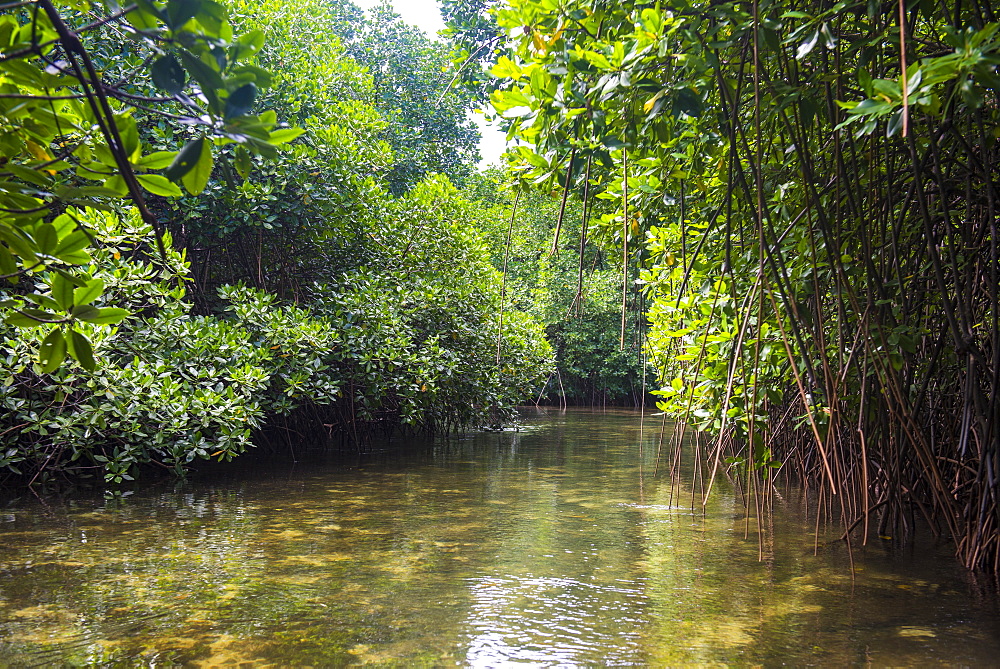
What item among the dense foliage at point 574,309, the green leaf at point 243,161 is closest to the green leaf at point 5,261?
the green leaf at point 243,161

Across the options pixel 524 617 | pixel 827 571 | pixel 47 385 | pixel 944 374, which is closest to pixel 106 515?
pixel 47 385

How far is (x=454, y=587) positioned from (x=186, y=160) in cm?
302

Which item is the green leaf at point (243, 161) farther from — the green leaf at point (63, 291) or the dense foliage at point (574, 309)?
the dense foliage at point (574, 309)

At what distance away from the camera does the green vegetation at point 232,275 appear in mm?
1705

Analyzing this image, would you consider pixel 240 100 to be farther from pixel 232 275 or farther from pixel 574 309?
pixel 574 309

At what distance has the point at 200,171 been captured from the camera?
1246 millimetres

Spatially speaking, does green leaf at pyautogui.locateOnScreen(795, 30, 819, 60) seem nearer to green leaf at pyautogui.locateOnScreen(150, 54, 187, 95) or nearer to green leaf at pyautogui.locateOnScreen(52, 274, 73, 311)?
green leaf at pyautogui.locateOnScreen(150, 54, 187, 95)

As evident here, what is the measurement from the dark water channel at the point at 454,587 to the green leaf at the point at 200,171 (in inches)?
83.7

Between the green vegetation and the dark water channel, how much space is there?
0.76m

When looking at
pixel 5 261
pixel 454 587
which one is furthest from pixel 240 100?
pixel 454 587

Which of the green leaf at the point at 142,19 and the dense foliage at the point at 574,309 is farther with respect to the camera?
the dense foliage at the point at 574,309

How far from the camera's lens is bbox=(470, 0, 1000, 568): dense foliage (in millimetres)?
2689

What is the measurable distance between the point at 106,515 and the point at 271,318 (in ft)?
8.80

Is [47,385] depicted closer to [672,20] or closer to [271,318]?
[271,318]
